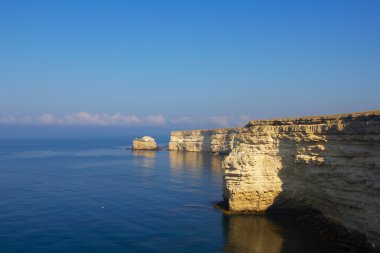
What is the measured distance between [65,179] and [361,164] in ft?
171

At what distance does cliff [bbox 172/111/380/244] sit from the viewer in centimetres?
2575

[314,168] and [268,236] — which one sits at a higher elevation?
[314,168]

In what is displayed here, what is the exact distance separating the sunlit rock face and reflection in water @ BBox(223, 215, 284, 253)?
6.98 ft

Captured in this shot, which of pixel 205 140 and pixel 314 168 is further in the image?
pixel 205 140

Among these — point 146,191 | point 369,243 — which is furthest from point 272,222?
point 146,191

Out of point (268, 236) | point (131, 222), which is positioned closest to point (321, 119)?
point (268, 236)

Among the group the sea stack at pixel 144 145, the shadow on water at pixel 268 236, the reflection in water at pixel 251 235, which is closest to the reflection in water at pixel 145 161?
the sea stack at pixel 144 145

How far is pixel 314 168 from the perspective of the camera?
1261 inches

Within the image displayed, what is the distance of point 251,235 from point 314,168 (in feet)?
27.1

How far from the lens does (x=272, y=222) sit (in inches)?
1378

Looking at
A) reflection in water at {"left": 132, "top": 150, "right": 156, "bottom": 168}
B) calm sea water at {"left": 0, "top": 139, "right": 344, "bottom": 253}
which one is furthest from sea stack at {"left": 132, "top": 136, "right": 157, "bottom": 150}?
calm sea water at {"left": 0, "top": 139, "right": 344, "bottom": 253}

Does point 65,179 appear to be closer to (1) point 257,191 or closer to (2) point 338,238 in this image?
(1) point 257,191

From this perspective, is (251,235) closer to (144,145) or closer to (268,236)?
(268,236)

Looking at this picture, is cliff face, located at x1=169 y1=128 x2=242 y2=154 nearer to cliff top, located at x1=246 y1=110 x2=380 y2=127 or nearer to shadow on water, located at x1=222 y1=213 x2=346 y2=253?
cliff top, located at x1=246 y1=110 x2=380 y2=127
